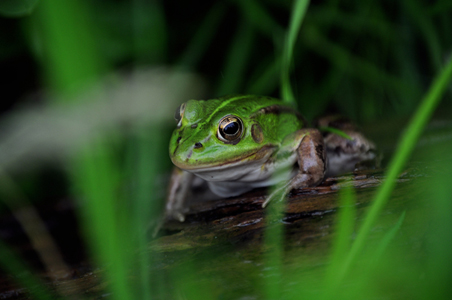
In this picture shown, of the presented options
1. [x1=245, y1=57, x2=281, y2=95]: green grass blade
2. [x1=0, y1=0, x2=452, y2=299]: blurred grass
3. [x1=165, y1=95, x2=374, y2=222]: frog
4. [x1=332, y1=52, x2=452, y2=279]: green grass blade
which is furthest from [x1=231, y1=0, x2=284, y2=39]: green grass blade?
[x1=332, y1=52, x2=452, y2=279]: green grass blade

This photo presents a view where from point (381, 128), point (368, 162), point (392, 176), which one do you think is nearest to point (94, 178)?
point (392, 176)

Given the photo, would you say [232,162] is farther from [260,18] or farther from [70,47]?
[260,18]

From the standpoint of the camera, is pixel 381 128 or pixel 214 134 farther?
pixel 381 128

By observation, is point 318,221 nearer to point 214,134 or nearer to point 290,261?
point 290,261

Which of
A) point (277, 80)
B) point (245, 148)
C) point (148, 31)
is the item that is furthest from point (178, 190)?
point (277, 80)

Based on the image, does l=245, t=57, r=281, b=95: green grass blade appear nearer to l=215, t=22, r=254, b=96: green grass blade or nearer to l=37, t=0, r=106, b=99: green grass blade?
l=215, t=22, r=254, b=96: green grass blade
